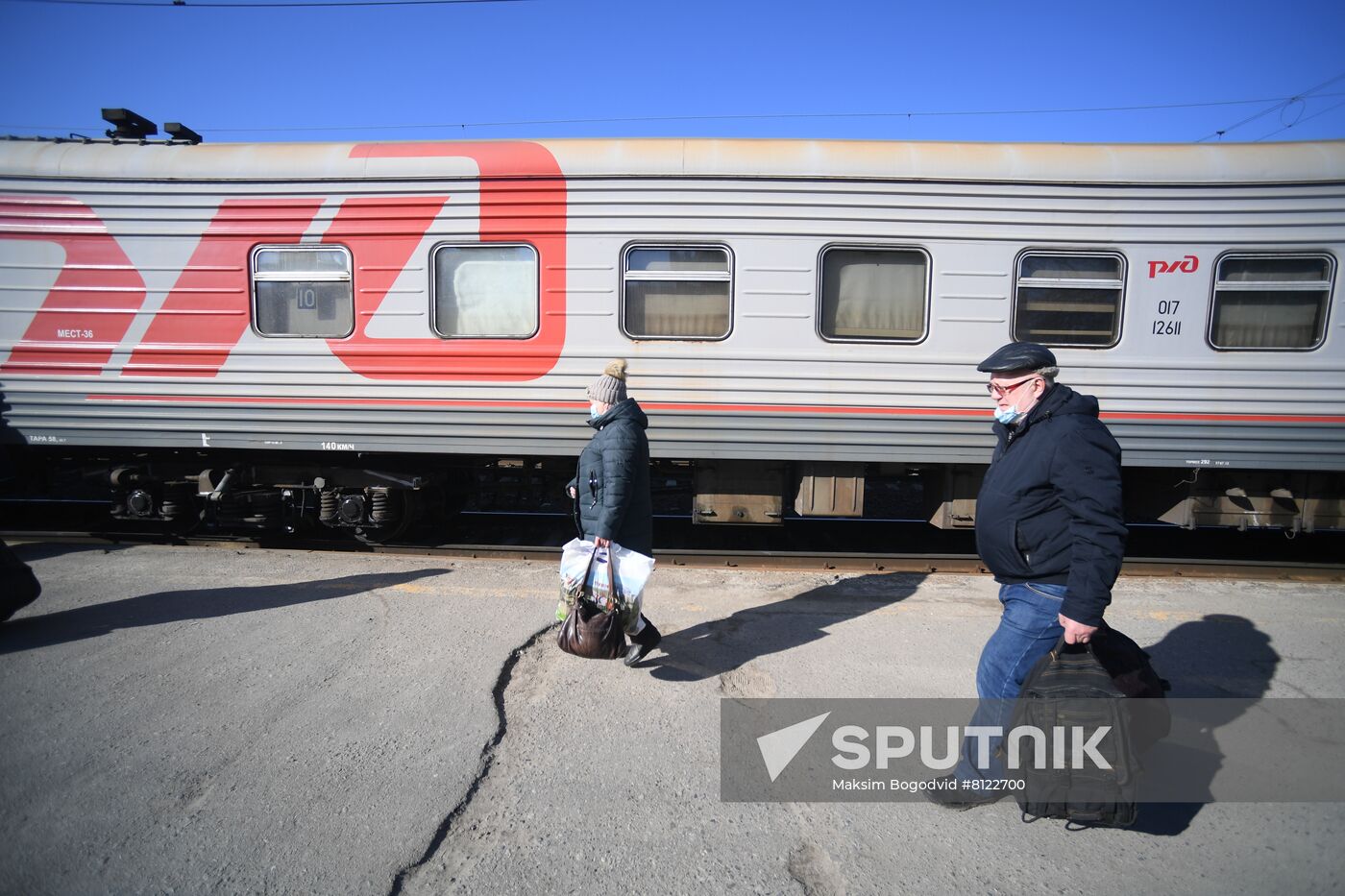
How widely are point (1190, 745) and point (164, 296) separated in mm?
7539

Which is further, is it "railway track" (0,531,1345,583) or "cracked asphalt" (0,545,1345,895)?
"railway track" (0,531,1345,583)

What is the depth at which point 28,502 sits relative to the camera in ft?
23.5

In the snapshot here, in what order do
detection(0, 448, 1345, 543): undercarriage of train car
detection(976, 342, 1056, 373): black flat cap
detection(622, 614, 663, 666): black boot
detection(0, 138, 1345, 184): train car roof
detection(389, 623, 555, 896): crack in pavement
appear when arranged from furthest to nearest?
detection(0, 448, 1345, 543): undercarriage of train car
detection(0, 138, 1345, 184): train car roof
detection(622, 614, 663, 666): black boot
detection(976, 342, 1056, 373): black flat cap
detection(389, 623, 555, 896): crack in pavement

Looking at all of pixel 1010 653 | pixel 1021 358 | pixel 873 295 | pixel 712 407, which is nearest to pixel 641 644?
pixel 1010 653

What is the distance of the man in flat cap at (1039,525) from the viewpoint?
93.0 inches

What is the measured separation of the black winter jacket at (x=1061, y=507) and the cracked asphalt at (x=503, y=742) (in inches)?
42.6

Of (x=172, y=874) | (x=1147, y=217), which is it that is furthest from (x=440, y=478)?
(x=1147, y=217)

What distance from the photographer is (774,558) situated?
20.0 ft

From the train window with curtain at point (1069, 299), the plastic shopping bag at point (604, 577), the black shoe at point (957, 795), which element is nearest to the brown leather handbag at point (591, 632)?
the plastic shopping bag at point (604, 577)

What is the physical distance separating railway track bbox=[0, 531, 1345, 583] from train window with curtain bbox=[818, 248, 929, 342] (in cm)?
193

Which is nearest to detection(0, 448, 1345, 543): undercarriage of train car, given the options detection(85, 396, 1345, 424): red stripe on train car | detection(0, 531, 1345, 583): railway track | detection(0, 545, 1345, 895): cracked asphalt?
detection(0, 531, 1345, 583): railway track

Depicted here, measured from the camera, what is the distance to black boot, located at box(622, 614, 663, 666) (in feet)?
12.9

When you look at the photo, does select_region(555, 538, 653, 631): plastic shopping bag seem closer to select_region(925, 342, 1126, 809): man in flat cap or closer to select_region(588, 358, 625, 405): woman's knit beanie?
select_region(588, 358, 625, 405): woman's knit beanie

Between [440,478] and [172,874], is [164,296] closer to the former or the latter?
[440,478]
